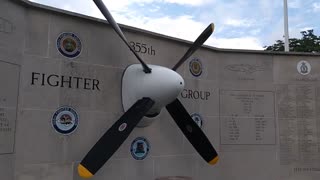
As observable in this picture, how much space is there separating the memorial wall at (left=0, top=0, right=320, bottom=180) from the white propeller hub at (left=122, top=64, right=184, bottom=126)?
0.26 metres

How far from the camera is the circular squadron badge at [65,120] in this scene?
261 inches

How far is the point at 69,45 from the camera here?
6.93 meters

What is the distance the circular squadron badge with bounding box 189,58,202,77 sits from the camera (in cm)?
898

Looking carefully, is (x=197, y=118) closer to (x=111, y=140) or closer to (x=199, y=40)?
(x=199, y=40)

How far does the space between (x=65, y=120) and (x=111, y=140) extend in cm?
98

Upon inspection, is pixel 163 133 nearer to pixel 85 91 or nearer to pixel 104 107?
pixel 104 107

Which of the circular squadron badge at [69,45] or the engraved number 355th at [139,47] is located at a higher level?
the engraved number 355th at [139,47]

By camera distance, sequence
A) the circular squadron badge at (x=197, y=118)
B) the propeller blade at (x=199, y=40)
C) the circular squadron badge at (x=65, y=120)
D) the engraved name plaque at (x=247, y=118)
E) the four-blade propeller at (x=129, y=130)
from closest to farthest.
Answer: the four-blade propeller at (x=129, y=130) → the circular squadron badge at (x=65, y=120) → the propeller blade at (x=199, y=40) → the circular squadron badge at (x=197, y=118) → the engraved name plaque at (x=247, y=118)

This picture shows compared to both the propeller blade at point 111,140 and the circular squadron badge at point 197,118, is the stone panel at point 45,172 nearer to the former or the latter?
the propeller blade at point 111,140

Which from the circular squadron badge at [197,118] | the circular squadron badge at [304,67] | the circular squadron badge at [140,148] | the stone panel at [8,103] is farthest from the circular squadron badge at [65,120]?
the circular squadron badge at [304,67]

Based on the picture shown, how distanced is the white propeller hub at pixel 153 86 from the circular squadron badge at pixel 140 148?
26.3 inches

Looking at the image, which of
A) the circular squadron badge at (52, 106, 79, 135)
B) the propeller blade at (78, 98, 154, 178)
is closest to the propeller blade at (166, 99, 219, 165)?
the propeller blade at (78, 98, 154, 178)

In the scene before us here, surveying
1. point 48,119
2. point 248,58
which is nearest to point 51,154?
point 48,119

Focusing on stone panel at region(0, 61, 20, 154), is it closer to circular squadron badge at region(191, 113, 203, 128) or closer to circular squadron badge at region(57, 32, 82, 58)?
circular squadron badge at region(57, 32, 82, 58)
